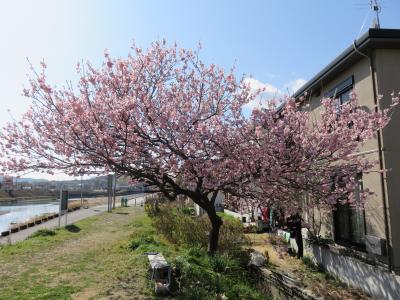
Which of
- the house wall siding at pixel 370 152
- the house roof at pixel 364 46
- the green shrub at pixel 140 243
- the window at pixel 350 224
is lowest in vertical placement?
the green shrub at pixel 140 243

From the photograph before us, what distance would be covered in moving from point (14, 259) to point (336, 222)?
1081 cm

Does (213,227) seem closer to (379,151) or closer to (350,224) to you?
(350,224)

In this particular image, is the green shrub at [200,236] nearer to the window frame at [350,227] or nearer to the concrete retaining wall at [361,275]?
the concrete retaining wall at [361,275]

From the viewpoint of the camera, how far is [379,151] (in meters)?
8.50

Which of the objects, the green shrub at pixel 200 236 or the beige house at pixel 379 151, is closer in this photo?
the beige house at pixel 379 151

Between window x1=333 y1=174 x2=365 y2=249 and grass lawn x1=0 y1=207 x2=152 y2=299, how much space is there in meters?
5.99

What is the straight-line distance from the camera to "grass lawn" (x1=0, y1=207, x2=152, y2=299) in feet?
Result: 24.0

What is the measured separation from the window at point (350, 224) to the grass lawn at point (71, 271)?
599cm

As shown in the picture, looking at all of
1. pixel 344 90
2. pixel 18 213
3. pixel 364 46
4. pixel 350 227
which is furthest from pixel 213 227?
pixel 18 213

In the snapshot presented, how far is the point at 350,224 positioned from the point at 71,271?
8.47 meters

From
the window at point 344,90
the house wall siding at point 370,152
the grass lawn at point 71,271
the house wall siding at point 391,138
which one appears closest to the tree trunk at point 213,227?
the grass lawn at point 71,271

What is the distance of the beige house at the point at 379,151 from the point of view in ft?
27.0

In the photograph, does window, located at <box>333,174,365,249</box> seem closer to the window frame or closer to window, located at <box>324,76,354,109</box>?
the window frame

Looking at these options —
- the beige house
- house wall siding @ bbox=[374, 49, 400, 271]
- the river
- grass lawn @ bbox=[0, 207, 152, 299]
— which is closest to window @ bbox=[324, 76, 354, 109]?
the beige house
